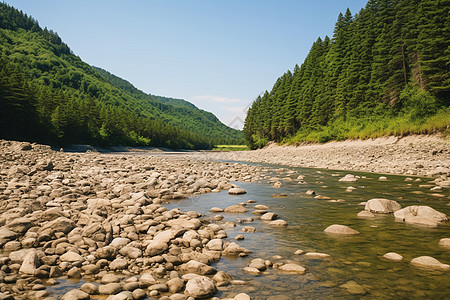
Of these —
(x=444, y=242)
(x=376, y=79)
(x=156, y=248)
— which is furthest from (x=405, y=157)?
(x=376, y=79)

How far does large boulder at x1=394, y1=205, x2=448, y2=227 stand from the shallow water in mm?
254

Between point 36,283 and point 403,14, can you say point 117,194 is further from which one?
point 403,14

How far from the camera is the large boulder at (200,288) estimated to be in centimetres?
351

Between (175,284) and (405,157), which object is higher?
(405,157)

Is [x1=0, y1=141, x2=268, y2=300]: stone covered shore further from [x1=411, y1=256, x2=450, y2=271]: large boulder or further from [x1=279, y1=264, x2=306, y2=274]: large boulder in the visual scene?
[x1=411, y1=256, x2=450, y2=271]: large boulder

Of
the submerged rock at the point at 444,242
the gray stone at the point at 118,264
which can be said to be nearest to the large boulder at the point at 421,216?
the submerged rock at the point at 444,242

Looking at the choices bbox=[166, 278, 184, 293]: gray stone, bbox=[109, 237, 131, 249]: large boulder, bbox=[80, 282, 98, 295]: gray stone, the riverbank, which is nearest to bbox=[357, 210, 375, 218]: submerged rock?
bbox=[166, 278, 184, 293]: gray stone

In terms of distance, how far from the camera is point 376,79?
43594 millimetres

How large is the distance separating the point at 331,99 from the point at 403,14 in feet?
60.0

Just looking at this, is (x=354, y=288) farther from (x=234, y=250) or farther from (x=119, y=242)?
(x=119, y=242)

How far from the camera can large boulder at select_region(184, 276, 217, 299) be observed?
3.51 m

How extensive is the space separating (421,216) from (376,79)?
4440 cm

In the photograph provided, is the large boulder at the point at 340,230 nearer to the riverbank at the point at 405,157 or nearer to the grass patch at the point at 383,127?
the riverbank at the point at 405,157

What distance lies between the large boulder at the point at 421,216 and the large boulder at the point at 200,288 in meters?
6.42
